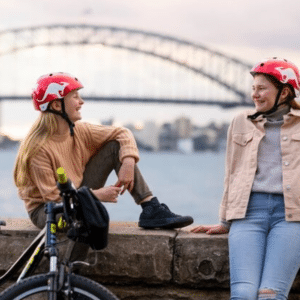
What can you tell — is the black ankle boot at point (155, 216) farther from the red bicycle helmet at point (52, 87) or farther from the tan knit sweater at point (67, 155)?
the red bicycle helmet at point (52, 87)

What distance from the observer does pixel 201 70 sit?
58.4 meters

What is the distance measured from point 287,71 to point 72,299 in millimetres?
1371

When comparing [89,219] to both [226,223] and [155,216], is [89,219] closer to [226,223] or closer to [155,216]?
[226,223]

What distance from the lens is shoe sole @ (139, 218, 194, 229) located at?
335cm

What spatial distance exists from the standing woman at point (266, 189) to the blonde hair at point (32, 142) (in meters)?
0.80

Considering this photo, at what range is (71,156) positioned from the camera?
10.9 ft

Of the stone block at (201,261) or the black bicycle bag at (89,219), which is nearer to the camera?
the black bicycle bag at (89,219)

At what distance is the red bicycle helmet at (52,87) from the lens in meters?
3.14

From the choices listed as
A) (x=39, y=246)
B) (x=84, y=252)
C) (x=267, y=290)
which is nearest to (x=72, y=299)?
(x=39, y=246)

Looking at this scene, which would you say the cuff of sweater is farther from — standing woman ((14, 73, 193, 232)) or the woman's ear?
the woman's ear

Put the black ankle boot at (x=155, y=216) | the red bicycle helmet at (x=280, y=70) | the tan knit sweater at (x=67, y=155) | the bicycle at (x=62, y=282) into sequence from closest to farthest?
the bicycle at (x=62, y=282), the red bicycle helmet at (x=280, y=70), the tan knit sweater at (x=67, y=155), the black ankle boot at (x=155, y=216)

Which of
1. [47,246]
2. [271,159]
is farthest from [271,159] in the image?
[47,246]

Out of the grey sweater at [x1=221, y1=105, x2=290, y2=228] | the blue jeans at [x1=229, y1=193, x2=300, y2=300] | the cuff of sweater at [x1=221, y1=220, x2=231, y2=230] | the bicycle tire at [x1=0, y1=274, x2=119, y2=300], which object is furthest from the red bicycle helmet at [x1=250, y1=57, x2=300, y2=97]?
the bicycle tire at [x1=0, y1=274, x2=119, y2=300]

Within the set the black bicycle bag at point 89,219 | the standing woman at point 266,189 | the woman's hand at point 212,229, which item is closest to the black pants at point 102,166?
the woman's hand at point 212,229
